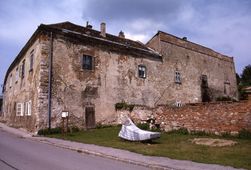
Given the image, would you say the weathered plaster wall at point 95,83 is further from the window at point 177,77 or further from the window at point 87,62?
the window at point 177,77

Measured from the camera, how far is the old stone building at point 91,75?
1792cm

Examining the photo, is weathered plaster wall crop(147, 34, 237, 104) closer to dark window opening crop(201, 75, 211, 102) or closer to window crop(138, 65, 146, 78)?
dark window opening crop(201, 75, 211, 102)

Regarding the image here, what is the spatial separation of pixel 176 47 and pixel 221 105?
14.9m

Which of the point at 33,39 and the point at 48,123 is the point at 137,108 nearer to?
the point at 48,123

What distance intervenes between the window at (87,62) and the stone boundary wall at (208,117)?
20.2 feet

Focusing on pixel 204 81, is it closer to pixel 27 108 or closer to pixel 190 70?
pixel 190 70

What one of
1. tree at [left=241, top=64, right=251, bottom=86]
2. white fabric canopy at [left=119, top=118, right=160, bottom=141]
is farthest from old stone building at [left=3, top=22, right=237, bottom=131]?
tree at [left=241, top=64, right=251, bottom=86]

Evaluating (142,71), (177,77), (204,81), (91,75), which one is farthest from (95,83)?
(204,81)

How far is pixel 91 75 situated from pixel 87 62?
1095 mm

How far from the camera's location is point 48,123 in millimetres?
17344

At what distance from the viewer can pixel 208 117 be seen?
1476cm

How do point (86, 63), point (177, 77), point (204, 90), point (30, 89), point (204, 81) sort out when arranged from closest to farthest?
point (30, 89) < point (86, 63) < point (177, 77) < point (204, 90) < point (204, 81)

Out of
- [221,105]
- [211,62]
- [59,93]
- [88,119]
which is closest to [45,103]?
[59,93]

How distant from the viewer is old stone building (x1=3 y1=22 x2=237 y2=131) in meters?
17.9
